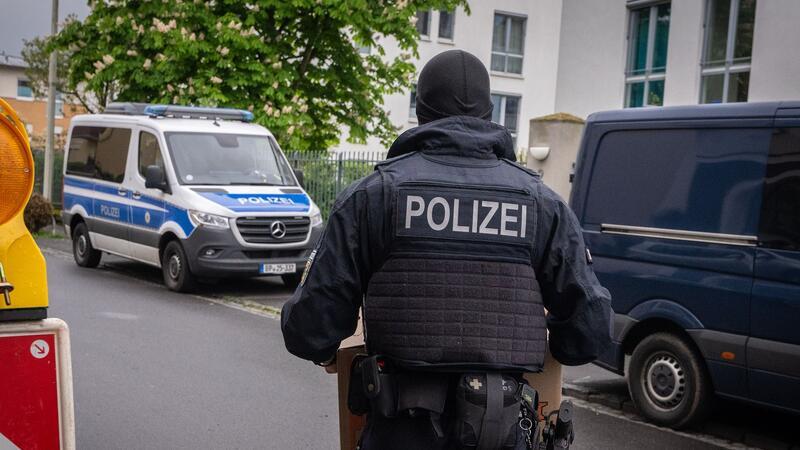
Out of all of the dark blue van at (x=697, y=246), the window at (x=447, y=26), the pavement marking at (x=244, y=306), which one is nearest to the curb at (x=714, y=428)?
the dark blue van at (x=697, y=246)

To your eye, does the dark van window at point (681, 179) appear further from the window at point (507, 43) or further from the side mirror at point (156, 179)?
the window at point (507, 43)

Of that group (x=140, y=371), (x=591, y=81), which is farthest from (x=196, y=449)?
(x=591, y=81)

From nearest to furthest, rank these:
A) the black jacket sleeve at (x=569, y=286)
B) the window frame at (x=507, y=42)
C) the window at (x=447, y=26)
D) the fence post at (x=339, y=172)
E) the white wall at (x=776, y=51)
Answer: the black jacket sleeve at (x=569, y=286) < the fence post at (x=339, y=172) < the white wall at (x=776, y=51) < the window at (x=447, y=26) < the window frame at (x=507, y=42)

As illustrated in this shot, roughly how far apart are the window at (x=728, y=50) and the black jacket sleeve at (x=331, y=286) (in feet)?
76.3

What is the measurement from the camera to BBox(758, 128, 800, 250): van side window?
5930 mm

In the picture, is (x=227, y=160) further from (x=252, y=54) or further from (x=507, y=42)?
(x=507, y=42)

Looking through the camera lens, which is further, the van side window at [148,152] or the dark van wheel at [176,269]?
the van side window at [148,152]

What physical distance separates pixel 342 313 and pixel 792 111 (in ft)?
14.0

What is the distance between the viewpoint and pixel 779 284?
596 cm

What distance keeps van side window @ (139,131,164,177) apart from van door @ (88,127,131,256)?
1.21 ft

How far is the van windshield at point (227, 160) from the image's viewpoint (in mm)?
13180

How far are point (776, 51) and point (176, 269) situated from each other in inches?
611

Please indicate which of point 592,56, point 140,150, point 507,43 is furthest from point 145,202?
point 507,43

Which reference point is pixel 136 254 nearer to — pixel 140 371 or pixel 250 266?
pixel 250 266
